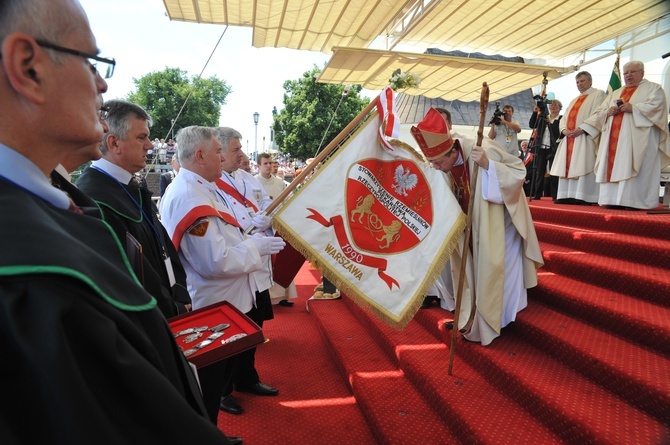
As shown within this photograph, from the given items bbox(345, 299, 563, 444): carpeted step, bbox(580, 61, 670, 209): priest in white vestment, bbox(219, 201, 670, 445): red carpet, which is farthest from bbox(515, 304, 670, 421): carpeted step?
bbox(580, 61, 670, 209): priest in white vestment

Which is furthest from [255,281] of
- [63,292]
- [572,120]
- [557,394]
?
[572,120]

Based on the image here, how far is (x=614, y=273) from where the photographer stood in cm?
328

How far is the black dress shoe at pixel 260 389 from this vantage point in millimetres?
3572

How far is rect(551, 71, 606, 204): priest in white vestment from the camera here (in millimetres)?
6336

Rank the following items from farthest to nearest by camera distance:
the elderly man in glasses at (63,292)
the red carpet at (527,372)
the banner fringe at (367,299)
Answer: the banner fringe at (367,299) → the red carpet at (527,372) → the elderly man in glasses at (63,292)

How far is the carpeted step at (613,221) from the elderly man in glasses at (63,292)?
4.57 metres

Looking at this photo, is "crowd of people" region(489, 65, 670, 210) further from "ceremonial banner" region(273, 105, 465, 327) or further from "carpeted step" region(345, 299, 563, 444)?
"ceremonial banner" region(273, 105, 465, 327)

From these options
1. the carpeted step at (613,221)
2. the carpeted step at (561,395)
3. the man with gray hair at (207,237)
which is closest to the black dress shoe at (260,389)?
the man with gray hair at (207,237)

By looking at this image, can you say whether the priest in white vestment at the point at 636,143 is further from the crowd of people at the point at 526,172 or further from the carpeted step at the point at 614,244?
the carpeted step at the point at 614,244

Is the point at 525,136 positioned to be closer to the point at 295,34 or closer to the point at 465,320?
the point at 295,34

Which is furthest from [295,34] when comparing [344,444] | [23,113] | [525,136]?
[525,136]

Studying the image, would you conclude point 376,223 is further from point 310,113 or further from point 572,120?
point 310,113

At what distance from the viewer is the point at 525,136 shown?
883 inches

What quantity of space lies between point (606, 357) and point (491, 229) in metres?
1.14
